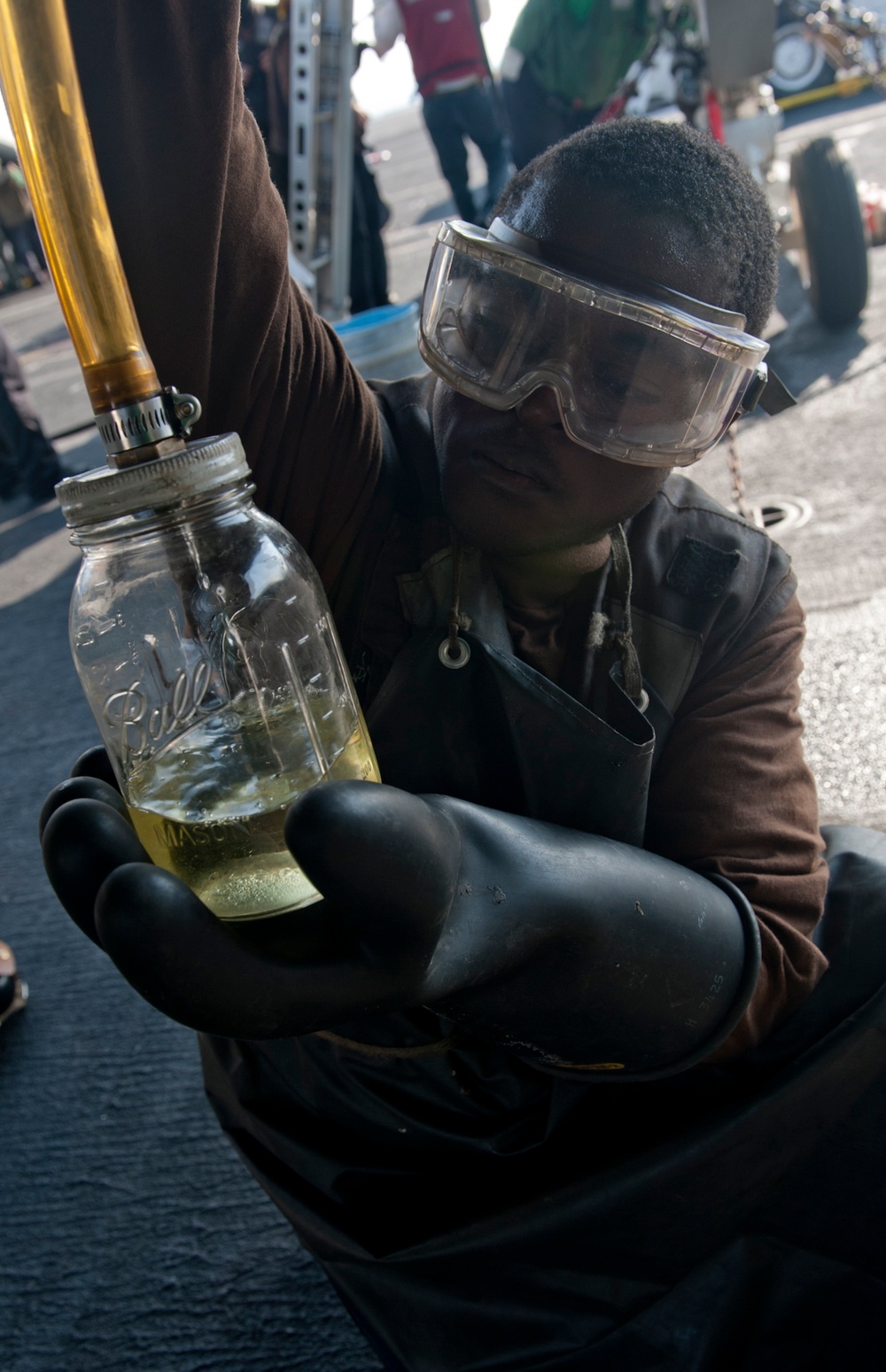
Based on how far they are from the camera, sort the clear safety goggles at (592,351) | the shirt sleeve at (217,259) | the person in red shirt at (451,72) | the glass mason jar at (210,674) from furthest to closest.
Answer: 1. the person in red shirt at (451,72)
2. the clear safety goggles at (592,351)
3. the shirt sleeve at (217,259)
4. the glass mason jar at (210,674)

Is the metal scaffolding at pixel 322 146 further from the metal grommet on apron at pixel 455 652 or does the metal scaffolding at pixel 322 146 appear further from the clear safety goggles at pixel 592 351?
the metal grommet on apron at pixel 455 652

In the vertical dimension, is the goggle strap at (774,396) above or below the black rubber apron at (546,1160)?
above

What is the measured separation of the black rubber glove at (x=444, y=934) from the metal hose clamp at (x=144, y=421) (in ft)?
1.02

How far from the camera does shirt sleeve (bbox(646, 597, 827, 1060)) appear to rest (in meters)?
1.38

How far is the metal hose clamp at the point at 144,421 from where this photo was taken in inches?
35.8

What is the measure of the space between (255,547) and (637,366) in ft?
1.83

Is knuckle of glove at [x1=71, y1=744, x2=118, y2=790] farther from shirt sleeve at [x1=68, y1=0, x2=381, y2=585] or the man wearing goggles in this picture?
shirt sleeve at [x1=68, y1=0, x2=381, y2=585]

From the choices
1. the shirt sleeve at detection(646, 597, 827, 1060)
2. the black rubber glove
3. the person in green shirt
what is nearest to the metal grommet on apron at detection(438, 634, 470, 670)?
the black rubber glove

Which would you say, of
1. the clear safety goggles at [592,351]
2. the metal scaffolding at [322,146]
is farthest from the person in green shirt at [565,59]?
the clear safety goggles at [592,351]

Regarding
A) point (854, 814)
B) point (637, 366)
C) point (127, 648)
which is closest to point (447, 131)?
point (854, 814)

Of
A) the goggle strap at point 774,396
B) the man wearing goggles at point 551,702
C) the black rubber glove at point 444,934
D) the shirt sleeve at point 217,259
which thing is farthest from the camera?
the goggle strap at point 774,396

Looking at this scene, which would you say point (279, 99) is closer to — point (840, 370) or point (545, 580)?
point (840, 370)

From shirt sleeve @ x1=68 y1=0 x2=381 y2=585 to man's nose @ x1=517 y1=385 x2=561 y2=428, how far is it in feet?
0.71

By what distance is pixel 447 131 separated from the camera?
6.43 metres
